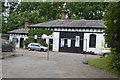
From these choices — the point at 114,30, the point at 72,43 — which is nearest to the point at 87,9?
the point at 72,43

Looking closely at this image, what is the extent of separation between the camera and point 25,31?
3406 cm

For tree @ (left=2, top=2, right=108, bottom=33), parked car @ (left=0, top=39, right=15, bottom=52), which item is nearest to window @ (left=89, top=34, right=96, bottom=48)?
tree @ (left=2, top=2, right=108, bottom=33)

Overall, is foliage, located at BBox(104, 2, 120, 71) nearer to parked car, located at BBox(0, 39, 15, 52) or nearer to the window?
parked car, located at BBox(0, 39, 15, 52)

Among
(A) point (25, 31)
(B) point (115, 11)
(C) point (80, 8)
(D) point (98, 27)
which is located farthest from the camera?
(C) point (80, 8)

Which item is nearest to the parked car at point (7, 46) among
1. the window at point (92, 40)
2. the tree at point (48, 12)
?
the window at point (92, 40)

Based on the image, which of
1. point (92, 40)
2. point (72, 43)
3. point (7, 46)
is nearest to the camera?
point (7, 46)

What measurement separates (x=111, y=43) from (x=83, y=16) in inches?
1257

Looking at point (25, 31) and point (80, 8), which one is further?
point (80, 8)

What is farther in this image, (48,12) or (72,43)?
(48,12)

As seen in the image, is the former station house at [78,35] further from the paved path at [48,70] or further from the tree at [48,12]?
the paved path at [48,70]

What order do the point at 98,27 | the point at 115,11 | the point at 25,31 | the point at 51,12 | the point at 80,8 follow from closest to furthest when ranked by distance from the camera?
1. the point at 115,11
2. the point at 98,27
3. the point at 25,31
4. the point at 80,8
5. the point at 51,12

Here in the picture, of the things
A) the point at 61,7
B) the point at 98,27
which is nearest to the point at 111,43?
the point at 98,27

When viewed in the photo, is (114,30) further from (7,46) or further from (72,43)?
(72,43)

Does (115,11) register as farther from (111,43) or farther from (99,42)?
(99,42)
